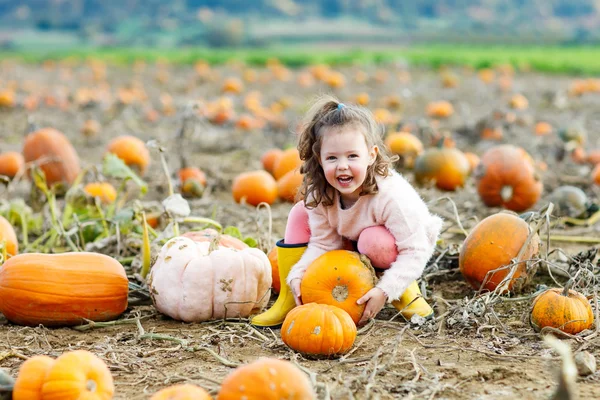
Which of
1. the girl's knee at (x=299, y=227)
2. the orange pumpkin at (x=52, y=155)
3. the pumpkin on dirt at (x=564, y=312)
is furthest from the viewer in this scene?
the orange pumpkin at (x=52, y=155)

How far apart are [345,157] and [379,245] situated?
0.47 metres

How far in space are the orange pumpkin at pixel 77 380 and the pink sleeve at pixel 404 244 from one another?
1.48m

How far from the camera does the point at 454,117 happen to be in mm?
12195

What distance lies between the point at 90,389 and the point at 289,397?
71 centimetres

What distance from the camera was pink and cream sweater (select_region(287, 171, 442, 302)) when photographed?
3.75 m

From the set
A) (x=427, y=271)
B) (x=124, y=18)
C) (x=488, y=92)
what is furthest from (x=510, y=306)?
(x=124, y=18)

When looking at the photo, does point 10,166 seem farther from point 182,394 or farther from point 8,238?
point 182,394

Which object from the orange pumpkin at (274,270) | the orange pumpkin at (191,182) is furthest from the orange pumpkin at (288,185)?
the orange pumpkin at (274,270)

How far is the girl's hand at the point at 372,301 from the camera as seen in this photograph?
3701 mm

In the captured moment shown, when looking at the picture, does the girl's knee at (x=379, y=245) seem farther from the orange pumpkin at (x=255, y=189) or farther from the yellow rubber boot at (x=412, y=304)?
the orange pumpkin at (x=255, y=189)

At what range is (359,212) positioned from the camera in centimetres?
386

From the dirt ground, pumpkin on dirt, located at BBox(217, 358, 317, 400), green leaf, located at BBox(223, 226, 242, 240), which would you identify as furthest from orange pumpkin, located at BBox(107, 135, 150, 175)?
pumpkin on dirt, located at BBox(217, 358, 317, 400)

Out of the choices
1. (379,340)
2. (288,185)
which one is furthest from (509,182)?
(379,340)

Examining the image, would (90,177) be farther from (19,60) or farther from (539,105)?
(19,60)
